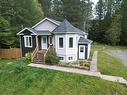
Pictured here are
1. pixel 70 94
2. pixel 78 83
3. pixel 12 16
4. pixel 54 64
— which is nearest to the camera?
pixel 70 94

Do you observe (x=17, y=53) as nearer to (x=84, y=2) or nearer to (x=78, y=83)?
(x=78, y=83)

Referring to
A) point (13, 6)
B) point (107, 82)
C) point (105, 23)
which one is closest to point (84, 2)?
point (105, 23)

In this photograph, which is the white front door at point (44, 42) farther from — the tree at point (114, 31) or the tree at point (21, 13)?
the tree at point (114, 31)

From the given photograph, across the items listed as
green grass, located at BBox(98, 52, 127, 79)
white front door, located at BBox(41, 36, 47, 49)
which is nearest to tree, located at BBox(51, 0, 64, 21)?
white front door, located at BBox(41, 36, 47, 49)

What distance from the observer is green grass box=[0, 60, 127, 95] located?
1136 centimetres

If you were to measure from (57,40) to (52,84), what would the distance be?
966 cm

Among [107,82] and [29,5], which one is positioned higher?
[29,5]

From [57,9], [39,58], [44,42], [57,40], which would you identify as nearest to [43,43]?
[44,42]

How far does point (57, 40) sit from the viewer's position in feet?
68.5

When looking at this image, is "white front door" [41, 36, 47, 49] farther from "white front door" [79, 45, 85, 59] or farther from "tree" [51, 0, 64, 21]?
"tree" [51, 0, 64, 21]

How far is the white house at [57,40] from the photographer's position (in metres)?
20.5

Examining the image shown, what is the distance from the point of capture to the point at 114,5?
5175cm

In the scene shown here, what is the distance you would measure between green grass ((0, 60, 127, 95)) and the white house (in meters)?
6.64

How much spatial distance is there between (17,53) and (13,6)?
14031mm
